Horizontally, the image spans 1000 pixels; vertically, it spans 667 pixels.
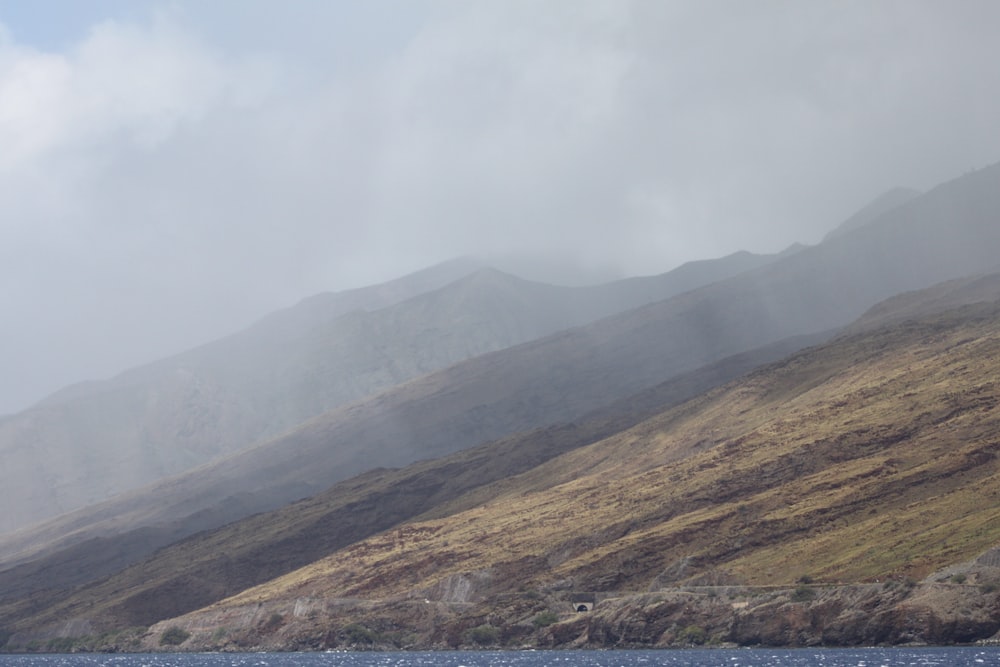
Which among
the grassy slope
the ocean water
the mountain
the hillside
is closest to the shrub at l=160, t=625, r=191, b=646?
the mountain

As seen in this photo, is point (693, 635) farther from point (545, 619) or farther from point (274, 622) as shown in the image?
point (274, 622)

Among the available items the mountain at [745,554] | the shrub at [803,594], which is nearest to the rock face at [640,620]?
the shrub at [803,594]

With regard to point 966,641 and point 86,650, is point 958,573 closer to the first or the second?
point 966,641

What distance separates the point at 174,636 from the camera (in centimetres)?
17912

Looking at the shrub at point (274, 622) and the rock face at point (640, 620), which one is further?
the shrub at point (274, 622)

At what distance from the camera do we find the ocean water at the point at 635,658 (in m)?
85.4

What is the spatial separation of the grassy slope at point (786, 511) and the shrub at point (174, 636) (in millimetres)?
10257

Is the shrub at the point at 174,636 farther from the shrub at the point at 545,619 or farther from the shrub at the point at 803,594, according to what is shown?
the shrub at the point at 803,594

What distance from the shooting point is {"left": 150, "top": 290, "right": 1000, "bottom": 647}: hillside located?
109 meters

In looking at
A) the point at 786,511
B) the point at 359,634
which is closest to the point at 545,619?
the point at 359,634

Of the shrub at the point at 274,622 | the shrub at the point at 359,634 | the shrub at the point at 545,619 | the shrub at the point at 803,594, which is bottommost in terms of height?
the shrub at the point at 803,594

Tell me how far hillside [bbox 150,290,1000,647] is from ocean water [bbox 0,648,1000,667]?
4.68 meters

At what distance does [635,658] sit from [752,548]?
3956cm

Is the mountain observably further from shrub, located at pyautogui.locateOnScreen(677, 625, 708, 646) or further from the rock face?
shrub, located at pyautogui.locateOnScreen(677, 625, 708, 646)
